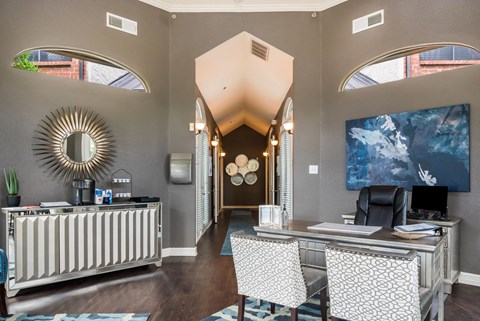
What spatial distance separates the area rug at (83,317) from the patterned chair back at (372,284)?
1.69 m

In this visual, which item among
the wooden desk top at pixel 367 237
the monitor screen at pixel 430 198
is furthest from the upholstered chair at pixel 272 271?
the monitor screen at pixel 430 198

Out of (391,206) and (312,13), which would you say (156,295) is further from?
(312,13)

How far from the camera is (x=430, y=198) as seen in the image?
12.6ft

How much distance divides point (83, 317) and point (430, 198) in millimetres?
3679

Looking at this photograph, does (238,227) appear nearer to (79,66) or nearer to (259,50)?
(259,50)

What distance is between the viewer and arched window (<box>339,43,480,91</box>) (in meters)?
3.93

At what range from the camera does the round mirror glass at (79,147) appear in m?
4.16

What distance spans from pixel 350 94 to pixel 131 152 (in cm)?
317

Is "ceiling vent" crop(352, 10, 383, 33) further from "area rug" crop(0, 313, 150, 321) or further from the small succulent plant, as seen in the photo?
the small succulent plant

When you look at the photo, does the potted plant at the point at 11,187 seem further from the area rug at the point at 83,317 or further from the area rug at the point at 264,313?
the area rug at the point at 264,313

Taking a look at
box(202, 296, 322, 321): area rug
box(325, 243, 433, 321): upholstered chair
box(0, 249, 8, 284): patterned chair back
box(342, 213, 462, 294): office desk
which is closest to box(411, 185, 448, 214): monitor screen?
box(342, 213, 462, 294): office desk

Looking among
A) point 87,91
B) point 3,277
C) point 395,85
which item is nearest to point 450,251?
point 395,85

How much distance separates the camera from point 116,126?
4637mm

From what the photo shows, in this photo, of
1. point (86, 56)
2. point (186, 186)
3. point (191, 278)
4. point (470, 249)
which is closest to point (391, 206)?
point (470, 249)
